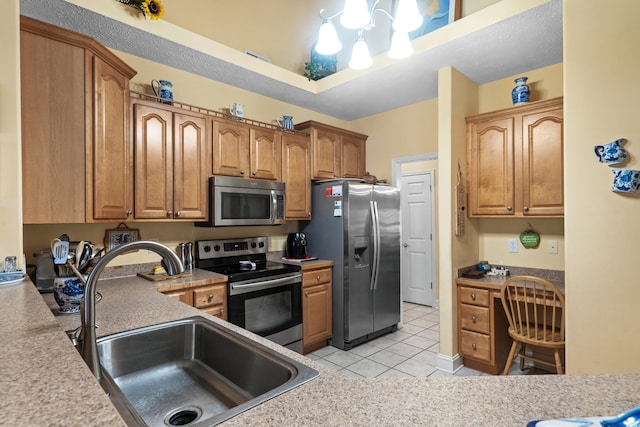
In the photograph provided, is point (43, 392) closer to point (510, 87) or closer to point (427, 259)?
point (510, 87)

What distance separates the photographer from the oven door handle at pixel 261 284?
8.78 ft

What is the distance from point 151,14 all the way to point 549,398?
2851 millimetres

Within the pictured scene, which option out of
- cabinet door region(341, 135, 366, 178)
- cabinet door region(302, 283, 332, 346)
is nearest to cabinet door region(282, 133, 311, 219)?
cabinet door region(341, 135, 366, 178)

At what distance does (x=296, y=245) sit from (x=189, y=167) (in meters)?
1.36

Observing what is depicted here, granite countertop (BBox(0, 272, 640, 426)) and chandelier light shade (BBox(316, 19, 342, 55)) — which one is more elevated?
chandelier light shade (BBox(316, 19, 342, 55))

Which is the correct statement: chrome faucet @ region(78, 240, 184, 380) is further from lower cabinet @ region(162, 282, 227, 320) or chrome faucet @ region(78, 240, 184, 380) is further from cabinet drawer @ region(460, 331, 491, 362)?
cabinet drawer @ region(460, 331, 491, 362)

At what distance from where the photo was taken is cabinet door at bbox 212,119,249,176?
2930 millimetres

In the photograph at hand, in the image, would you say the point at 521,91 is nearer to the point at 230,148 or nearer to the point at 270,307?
the point at 230,148

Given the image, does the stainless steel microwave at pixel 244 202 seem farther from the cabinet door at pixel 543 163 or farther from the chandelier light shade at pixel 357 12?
the cabinet door at pixel 543 163

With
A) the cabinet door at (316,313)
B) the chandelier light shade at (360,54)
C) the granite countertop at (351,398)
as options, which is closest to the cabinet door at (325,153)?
the cabinet door at (316,313)

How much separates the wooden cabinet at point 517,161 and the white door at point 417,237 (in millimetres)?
1839

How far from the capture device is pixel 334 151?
3945mm

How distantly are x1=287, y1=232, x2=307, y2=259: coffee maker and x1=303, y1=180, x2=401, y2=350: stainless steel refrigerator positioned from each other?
0.11 meters

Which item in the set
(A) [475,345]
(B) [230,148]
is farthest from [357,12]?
(A) [475,345]
